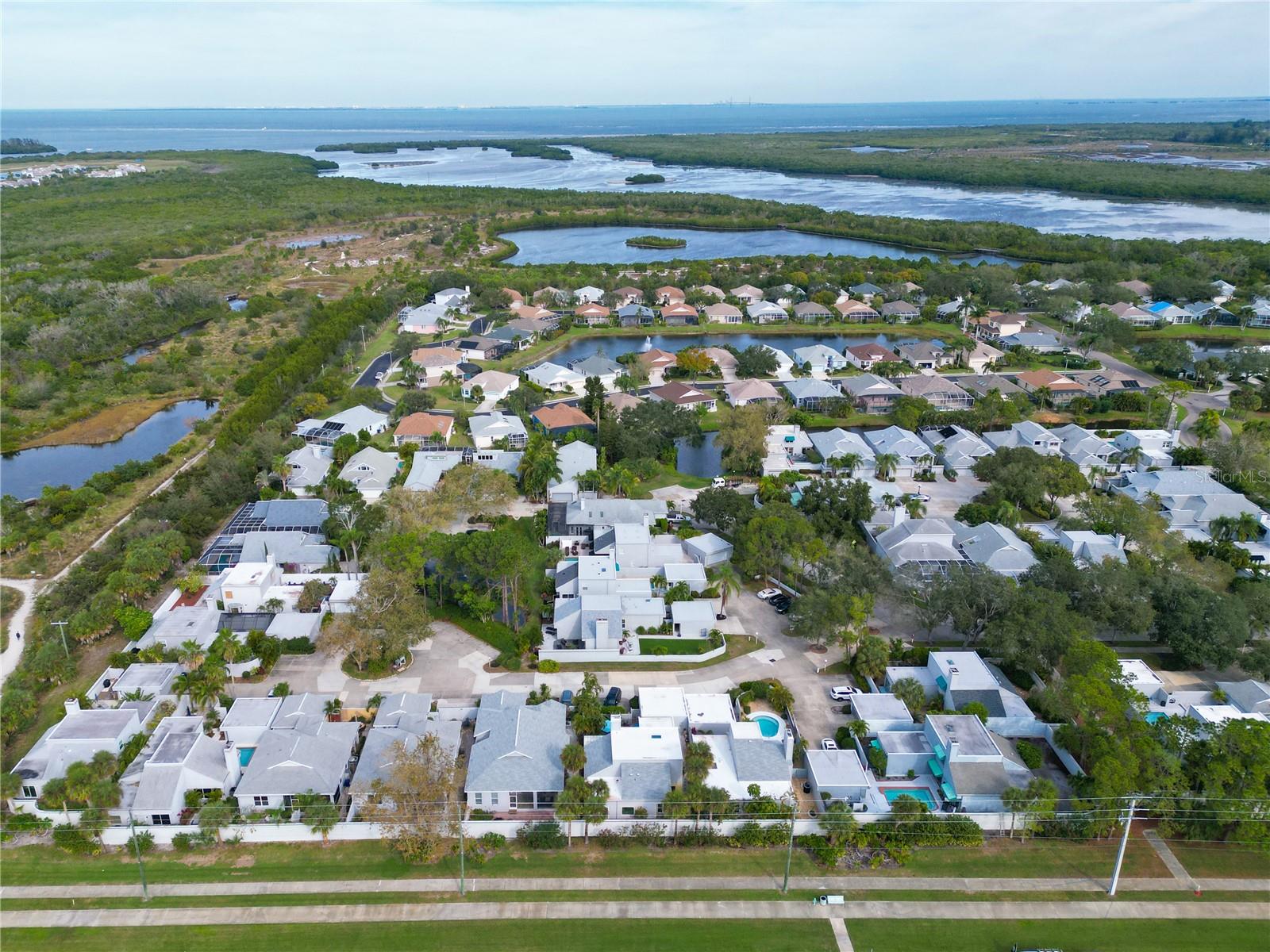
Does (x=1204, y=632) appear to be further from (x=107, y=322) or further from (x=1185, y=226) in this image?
(x=1185, y=226)

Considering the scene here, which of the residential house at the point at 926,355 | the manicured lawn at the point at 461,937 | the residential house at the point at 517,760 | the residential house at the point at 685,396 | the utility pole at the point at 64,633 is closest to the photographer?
the manicured lawn at the point at 461,937

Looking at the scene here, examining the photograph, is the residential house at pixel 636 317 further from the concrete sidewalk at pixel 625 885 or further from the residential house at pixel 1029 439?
the concrete sidewalk at pixel 625 885

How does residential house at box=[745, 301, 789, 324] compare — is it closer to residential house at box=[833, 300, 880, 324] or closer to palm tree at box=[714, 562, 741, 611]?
residential house at box=[833, 300, 880, 324]

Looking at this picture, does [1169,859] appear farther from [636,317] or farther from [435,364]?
[636,317]

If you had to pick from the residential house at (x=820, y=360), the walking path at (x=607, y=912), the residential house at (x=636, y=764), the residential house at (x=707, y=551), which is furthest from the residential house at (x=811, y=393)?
the walking path at (x=607, y=912)

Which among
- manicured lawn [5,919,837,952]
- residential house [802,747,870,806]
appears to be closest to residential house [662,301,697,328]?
residential house [802,747,870,806]

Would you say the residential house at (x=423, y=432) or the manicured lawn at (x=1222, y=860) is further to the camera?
the residential house at (x=423, y=432)

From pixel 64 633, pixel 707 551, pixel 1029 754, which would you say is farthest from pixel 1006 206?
pixel 64 633
